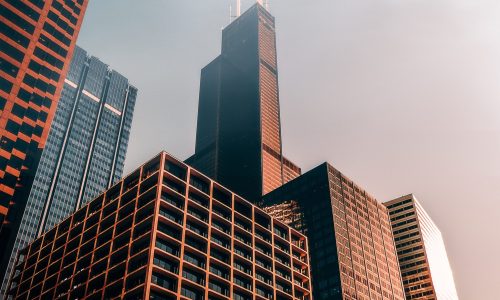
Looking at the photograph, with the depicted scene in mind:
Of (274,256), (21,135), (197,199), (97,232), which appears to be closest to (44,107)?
(21,135)

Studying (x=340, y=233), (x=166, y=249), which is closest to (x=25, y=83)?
→ (x=166, y=249)

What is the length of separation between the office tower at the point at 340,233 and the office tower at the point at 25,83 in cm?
9402

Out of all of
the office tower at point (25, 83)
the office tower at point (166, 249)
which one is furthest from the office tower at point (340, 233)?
the office tower at point (25, 83)

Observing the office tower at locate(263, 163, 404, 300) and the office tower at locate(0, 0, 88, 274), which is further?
the office tower at locate(263, 163, 404, 300)

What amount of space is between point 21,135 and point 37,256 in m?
42.7

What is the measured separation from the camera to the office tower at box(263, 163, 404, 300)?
152250 millimetres

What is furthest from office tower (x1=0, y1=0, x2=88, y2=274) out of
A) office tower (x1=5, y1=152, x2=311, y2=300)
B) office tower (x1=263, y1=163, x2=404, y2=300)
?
office tower (x1=263, y1=163, x2=404, y2=300)

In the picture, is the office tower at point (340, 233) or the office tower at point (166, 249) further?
the office tower at point (340, 233)

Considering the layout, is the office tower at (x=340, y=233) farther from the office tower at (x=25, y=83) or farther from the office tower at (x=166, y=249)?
the office tower at (x=25, y=83)

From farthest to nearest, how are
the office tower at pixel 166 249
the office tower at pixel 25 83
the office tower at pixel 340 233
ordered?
the office tower at pixel 340 233
the office tower at pixel 166 249
the office tower at pixel 25 83

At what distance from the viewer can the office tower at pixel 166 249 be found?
289ft

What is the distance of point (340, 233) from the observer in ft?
530

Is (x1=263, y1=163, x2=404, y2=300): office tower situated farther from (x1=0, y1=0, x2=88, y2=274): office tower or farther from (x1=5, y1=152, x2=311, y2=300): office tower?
(x1=0, y1=0, x2=88, y2=274): office tower

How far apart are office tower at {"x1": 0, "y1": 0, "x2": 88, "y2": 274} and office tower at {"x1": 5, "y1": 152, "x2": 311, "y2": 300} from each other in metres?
18.7
